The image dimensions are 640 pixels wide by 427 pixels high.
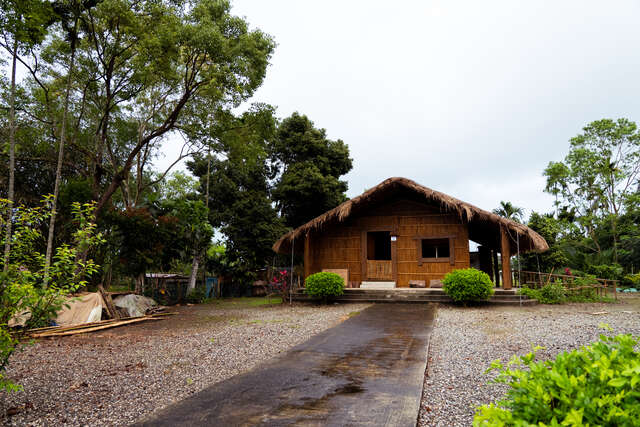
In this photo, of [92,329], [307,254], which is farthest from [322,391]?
[307,254]

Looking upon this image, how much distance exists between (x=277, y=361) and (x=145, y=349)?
258cm

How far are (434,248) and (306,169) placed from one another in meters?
7.74

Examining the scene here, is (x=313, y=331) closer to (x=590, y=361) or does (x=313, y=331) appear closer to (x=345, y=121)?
(x=590, y=361)

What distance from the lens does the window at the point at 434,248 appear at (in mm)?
15000

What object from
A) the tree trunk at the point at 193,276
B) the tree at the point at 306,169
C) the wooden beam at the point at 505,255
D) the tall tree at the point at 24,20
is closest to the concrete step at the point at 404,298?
the wooden beam at the point at 505,255

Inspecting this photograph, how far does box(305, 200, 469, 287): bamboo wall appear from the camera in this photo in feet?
40.6

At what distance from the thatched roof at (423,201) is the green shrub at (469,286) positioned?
1.74 m

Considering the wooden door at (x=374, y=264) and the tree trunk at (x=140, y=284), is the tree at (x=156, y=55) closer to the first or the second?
the tree trunk at (x=140, y=284)

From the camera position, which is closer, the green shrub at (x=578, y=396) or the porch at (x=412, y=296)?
the green shrub at (x=578, y=396)

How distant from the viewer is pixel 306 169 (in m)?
19.4

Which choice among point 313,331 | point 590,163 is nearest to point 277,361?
point 313,331

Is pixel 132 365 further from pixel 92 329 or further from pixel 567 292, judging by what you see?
pixel 567 292

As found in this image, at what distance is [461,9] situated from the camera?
9.68 m

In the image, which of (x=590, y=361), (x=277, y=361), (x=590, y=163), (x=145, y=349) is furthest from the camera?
(x=590, y=163)
